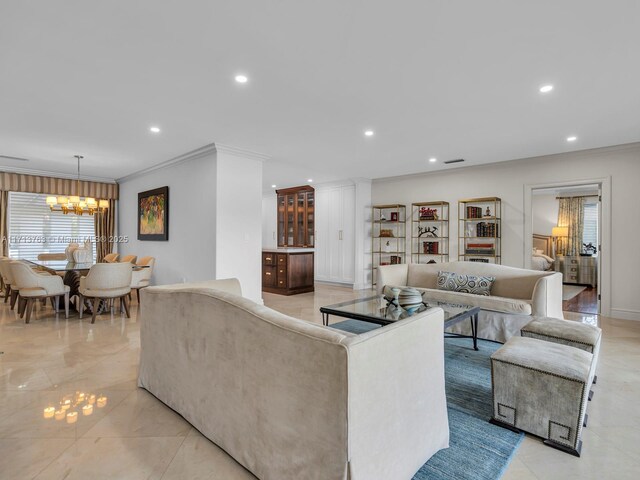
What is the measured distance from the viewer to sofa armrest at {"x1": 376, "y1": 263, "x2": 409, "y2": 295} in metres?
4.78

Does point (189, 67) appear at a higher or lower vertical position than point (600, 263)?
higher

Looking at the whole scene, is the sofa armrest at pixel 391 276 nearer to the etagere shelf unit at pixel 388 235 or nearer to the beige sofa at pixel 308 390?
the etagere shelf unit at pixel 388 235

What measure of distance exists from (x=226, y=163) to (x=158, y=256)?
2.56 m

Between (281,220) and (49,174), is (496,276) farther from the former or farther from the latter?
(49,174)

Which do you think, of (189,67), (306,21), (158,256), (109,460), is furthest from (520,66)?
(158,256)

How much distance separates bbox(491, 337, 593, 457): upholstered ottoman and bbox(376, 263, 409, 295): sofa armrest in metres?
2.61

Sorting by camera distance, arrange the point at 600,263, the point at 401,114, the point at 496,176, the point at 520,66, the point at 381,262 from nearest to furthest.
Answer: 1. the point at 520,66
2. the point at 401,114
3. the point at 600,263
4. the point at 496,176
5. the point at 381,262

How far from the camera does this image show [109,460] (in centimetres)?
171

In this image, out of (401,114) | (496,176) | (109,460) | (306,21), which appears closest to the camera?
(109,460)

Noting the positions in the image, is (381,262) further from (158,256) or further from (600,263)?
(158,256)

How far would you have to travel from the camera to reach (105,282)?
4.35 m

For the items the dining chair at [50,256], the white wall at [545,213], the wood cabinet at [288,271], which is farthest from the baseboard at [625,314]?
the dining chair at [50,256]

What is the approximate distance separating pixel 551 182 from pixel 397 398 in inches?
218

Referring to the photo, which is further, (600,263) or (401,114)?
(600,263)
